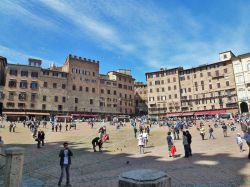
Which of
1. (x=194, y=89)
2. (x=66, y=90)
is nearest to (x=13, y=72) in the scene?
(x=66, y=90)

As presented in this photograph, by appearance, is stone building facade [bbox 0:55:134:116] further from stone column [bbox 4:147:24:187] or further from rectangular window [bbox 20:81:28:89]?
stone column [bbox 4:147:24:187]

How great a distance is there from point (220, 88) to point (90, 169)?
6290 centimetres

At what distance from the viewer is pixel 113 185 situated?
351 inches

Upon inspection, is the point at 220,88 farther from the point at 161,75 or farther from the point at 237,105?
the point at 161,75

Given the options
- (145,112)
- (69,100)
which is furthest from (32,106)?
(145,112)

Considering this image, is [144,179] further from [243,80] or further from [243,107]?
[243,80]

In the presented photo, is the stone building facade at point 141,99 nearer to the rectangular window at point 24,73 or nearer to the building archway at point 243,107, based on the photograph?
the building archway at point 243,107

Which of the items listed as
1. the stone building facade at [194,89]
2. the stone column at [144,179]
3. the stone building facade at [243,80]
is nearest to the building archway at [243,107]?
the stone building facade at [243,80]

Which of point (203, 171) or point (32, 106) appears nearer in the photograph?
point (203, 171)

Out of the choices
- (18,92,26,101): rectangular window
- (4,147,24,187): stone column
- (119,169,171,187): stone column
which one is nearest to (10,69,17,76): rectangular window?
(18,92,26,101): rectangular window

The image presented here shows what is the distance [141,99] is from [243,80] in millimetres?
36025

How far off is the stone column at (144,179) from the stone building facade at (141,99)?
79.4 metres

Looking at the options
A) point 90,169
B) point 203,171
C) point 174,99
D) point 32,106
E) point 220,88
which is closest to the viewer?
point 203,171

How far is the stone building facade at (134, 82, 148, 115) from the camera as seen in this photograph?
84644mm
